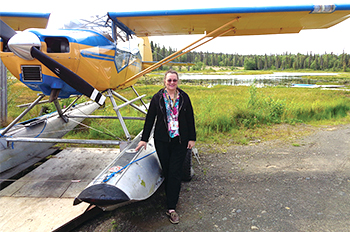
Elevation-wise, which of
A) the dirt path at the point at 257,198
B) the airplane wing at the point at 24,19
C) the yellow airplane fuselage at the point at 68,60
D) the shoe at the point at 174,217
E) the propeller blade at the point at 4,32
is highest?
the airplane wing at the point at 24,19

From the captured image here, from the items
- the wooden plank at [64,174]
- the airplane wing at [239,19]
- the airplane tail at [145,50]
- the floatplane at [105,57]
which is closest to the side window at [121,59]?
the floatplane at [105,57]

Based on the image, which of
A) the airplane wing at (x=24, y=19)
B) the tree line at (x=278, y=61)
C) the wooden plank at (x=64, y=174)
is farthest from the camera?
the tree line at (x=278, y=61)

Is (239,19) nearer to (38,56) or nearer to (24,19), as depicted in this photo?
(38,56)

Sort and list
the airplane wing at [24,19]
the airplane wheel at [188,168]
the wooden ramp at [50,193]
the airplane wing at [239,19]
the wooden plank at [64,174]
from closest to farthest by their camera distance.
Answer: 1. the wooden ramp at [50,193]
2. the wooden plank at [64,174]
3. the airplane wheel at [188,168]
4. the airplane wing at [239,19]
5. the airplane wing at [24,19]

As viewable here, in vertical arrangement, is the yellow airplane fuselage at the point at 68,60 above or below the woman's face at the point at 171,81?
above

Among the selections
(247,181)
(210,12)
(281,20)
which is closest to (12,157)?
(247,181)

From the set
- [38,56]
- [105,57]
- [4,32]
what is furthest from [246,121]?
[4,32]

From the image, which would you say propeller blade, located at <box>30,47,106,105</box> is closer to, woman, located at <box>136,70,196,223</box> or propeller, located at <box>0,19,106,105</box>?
propeller, located at <box>0,19,106,105</box>

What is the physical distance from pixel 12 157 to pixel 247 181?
164 inches

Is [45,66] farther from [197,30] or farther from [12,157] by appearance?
[197,30]

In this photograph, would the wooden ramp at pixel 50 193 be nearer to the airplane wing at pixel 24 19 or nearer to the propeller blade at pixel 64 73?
the propeller blade at pixel 64 73

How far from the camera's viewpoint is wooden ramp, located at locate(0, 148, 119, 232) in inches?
101

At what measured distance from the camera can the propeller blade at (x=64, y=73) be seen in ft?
9.87

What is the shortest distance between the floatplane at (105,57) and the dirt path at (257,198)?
387mm
